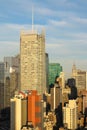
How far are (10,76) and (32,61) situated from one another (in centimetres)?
287

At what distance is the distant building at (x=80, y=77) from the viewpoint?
40.9 metres

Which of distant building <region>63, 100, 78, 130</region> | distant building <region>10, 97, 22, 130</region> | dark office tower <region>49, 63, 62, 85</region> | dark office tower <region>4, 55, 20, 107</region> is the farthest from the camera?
dark office tower <region>49, 63, 62, 85</region>

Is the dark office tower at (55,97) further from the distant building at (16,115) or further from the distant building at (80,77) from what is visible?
the distant building at (80,77)

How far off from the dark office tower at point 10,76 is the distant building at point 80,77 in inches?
279

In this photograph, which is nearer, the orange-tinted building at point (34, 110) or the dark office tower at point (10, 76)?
the orange-tinted building at point (34, 110)

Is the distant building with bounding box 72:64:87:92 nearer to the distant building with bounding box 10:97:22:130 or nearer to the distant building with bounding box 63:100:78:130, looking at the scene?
the distant building with bounding box 63:100:78:130

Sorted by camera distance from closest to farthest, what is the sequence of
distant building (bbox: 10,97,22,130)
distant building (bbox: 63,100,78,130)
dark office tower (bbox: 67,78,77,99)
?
1. distant building (bbox: 10,97,22,130)
2. distant building (bbox: 63,100,78,130)
3. dark office tower (bbox: 67,78,77,99)

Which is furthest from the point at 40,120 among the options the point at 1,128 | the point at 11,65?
the point at 11,65

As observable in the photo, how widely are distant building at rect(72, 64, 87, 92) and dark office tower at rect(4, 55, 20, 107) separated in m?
7.10

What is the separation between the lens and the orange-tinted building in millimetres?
21766

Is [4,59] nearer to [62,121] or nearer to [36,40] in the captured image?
[36,40]

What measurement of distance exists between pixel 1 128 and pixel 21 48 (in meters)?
11.9

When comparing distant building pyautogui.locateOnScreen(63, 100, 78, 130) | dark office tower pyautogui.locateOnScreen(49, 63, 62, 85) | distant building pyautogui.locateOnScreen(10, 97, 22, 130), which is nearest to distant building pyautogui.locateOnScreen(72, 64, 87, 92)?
dark office tower pyautogui.locateOnScreen(49, 63, 62, 85)

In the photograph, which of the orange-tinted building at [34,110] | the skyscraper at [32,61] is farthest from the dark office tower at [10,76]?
the orange-tinted building at [34,110]
